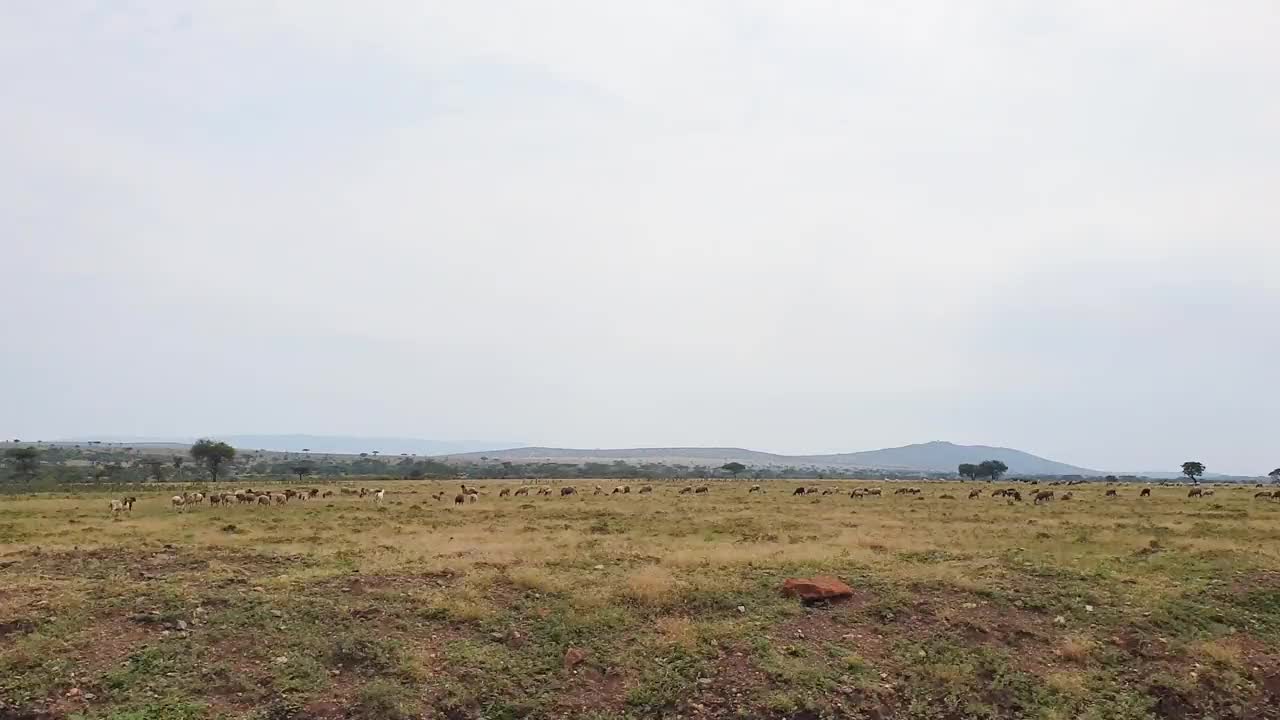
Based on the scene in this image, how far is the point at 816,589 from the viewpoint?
19391 mm

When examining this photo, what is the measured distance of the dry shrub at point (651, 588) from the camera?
61.7 feet

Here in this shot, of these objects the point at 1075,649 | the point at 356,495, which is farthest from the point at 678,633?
the point at 356,495

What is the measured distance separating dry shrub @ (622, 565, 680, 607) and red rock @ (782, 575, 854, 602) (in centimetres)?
266

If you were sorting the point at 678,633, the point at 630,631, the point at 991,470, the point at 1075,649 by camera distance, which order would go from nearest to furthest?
the point at 1075,649
the point at 678,633
the point at 630,631
the point at 991,470

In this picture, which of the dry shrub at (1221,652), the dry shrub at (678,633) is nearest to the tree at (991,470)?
the dry shrub at (1221,652)

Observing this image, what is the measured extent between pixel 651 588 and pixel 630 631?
2093 millimetres

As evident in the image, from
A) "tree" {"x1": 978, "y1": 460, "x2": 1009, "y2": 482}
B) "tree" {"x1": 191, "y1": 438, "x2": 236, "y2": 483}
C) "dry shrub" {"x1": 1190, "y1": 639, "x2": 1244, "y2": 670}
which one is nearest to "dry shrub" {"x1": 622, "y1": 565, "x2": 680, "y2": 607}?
"dry shrub" {"x1": 1190, "y1": 639, "x2": 1244, "y2": 670}

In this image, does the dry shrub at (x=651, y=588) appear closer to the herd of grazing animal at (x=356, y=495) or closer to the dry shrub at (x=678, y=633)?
the dry shrub at (x=678, y=633)

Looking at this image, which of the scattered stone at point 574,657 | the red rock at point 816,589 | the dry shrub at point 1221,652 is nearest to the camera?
the scattered stone at point 574,657

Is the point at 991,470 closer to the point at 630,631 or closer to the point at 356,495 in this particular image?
the point at 356,495

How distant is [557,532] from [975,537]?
1533cm

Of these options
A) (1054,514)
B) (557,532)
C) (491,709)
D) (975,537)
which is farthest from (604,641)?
(1054,514)

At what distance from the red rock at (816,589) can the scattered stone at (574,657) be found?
18.1 ft

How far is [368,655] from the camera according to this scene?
52.2ft
